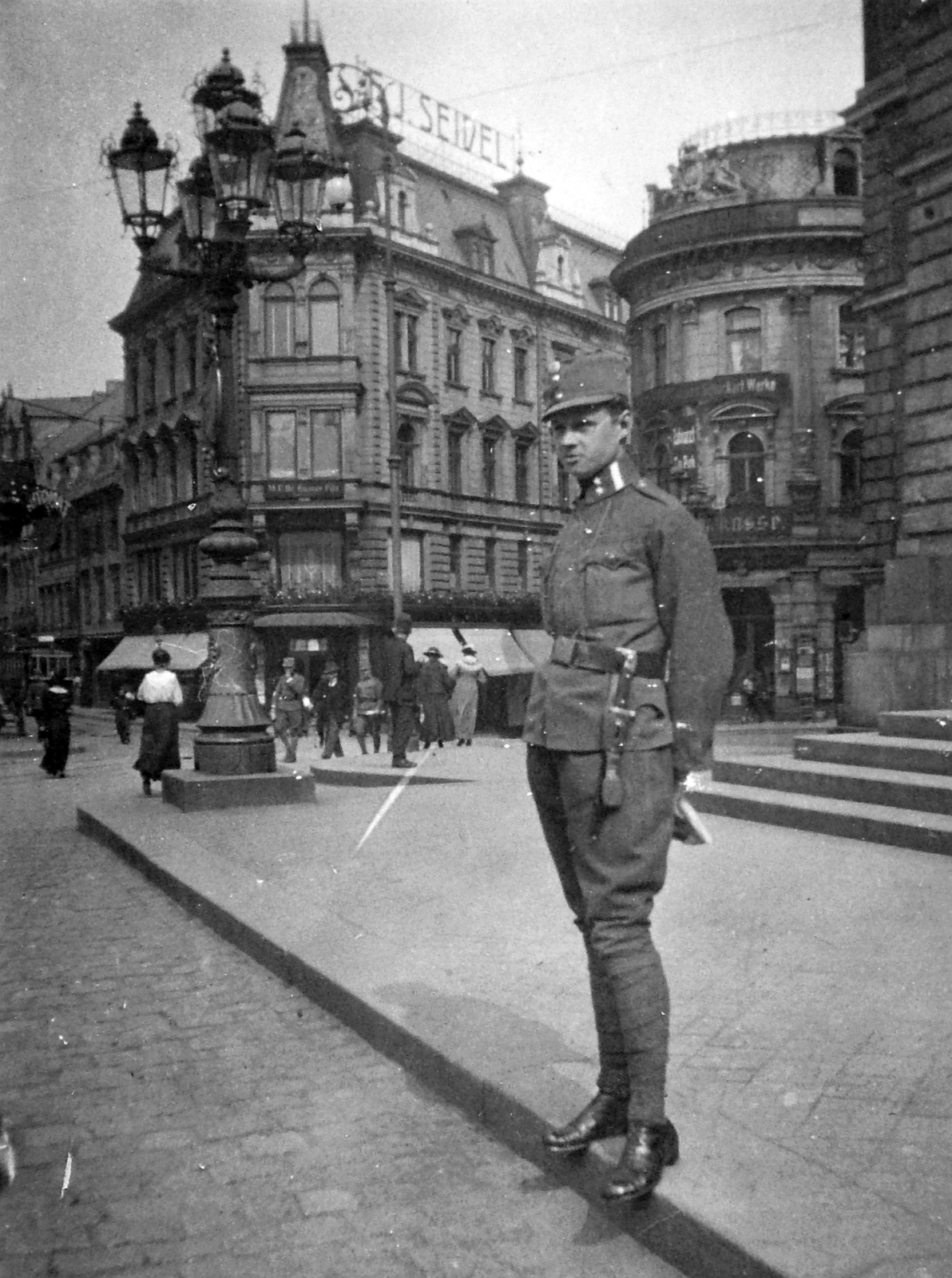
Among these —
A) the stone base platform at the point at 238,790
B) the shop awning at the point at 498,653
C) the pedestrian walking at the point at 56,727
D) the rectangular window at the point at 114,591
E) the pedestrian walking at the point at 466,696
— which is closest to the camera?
the stone base platform at the point at 238,790

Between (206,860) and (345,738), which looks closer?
(206,860)

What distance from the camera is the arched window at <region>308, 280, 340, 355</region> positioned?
1526 inches

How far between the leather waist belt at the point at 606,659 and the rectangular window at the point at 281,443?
36111 millimetres

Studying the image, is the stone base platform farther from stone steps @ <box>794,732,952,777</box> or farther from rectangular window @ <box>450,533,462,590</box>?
rectangular window @ <box>450,533,462,590</box>

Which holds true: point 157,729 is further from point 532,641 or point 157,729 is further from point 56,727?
point 532,641

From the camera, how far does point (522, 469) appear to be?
45.4m

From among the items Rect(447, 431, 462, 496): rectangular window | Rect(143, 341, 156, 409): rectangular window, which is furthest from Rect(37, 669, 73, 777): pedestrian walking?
Rect(447, 431, 462, 496): rectangular window

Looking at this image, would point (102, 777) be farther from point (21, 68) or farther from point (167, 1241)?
point (167, 1241)

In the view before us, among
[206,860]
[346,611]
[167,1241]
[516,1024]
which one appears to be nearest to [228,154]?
[206,860]

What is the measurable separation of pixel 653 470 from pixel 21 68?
2927 cm

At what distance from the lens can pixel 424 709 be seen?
2144cm

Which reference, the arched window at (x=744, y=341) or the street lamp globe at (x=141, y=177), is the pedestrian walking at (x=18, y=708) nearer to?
the arched window at (x=744, y=341)

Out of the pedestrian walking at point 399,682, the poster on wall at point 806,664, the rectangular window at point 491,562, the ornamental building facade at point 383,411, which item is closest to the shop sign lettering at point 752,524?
the poster on wall at point 806,664

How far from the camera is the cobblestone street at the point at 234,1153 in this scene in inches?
122
